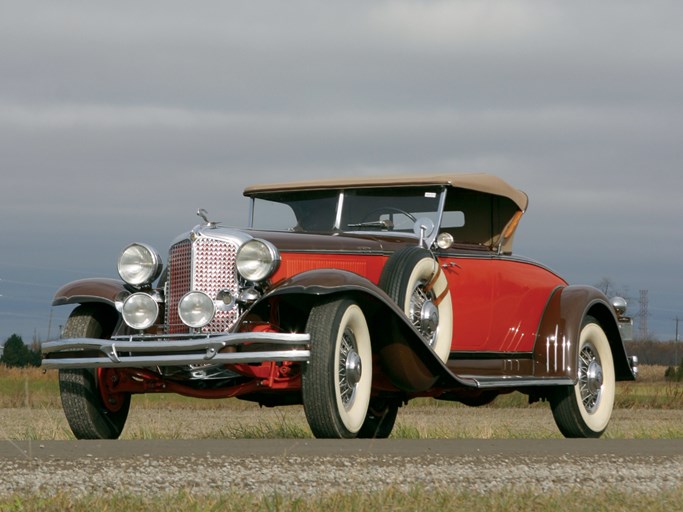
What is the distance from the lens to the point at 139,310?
8.61 meters

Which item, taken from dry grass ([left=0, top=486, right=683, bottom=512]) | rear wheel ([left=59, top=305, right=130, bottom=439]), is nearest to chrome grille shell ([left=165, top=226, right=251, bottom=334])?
rear wheel ([left=59, top=305, right=130, bottom=439])

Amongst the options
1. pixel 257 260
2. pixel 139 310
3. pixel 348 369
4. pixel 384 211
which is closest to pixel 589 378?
pixel 384 211

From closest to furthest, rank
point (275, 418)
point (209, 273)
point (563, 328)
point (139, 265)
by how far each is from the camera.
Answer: point (209, 273), point (139, 265), point (563, 328), point (275, 418)

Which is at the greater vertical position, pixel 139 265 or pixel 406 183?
pixel 406 183

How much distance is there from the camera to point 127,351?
26.6 feet

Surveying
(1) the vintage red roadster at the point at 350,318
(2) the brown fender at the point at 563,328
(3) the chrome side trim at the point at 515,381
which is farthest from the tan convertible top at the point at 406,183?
(3) the chrome side trim at the point at 515,381

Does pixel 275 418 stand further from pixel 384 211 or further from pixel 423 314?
pixel 423 314

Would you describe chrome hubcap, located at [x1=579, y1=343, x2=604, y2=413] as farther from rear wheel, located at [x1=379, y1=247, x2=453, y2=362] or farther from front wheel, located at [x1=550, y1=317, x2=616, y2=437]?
rear wheel, located at [x1=379, y1=247, x2=453, y2=362]

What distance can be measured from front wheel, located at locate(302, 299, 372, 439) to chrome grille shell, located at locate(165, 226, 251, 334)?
0.96m

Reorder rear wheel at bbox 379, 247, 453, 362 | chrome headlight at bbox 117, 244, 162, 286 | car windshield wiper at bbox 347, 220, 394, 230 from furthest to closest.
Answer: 1. car windshield wiper at bbox 347, 220, 394, 230
2. chrome headlight at bbox 117, 244, 162, 286
3. rear wheel at bbox 379, 247, 453, 362

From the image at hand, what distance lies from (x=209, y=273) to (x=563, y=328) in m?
3.71

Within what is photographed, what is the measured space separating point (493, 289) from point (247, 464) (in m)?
5.24

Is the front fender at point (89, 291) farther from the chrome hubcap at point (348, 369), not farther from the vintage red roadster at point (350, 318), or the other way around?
the chrome hubcap at point (348, 369)

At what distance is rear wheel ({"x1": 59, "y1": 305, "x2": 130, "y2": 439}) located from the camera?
899 centimetres
